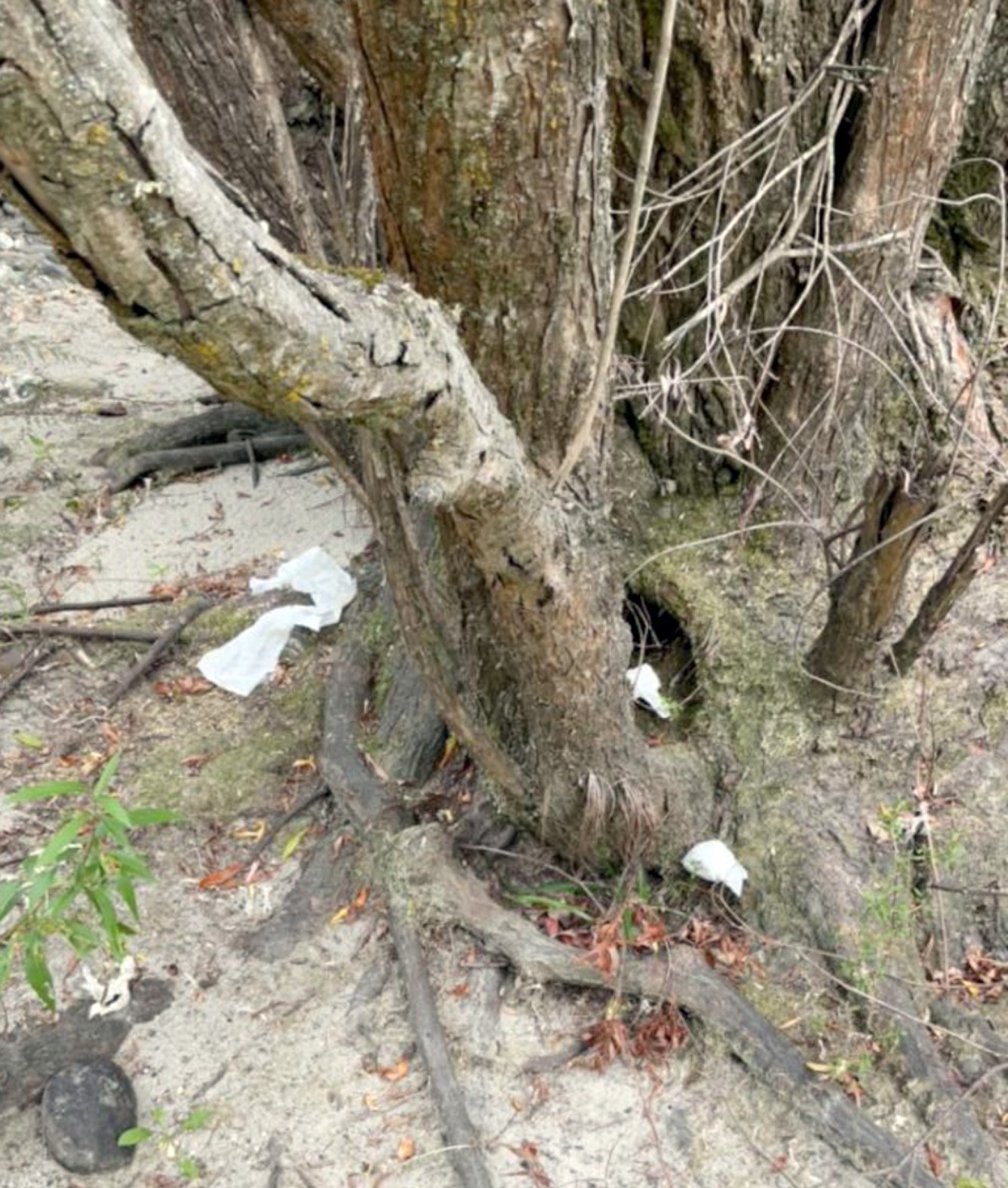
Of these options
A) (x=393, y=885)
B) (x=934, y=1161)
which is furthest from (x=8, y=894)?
(x=934, y=1161)

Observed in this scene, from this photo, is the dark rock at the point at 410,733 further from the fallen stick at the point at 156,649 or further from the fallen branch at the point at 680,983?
the fallen stick at the point at 156,649

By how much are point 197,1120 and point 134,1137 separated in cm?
15

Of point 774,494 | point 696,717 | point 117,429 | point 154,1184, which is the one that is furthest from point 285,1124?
point 117,429

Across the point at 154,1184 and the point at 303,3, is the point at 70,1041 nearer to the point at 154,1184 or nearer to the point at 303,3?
the point at 154,1184

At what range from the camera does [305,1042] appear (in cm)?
286

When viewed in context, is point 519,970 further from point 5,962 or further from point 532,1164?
point 5,962

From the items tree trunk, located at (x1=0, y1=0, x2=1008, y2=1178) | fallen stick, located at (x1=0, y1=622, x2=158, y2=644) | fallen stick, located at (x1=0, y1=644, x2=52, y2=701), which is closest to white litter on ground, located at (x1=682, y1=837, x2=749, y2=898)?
tree trunk, located at (x1=0, y1=0, x2=1008, y2=1178)

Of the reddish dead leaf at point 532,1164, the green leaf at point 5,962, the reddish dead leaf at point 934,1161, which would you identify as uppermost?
the green leaf at point 5,962

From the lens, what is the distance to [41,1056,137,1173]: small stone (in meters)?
2.59

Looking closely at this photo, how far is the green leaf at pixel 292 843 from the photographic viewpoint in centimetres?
338

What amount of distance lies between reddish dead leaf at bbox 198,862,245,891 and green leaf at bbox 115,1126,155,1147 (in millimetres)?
748

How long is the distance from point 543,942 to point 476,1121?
465 millimetres

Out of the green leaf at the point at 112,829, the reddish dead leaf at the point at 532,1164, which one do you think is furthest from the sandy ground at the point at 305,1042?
the green leaf at the point at 112,829

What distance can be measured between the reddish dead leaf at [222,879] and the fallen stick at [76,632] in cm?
123
